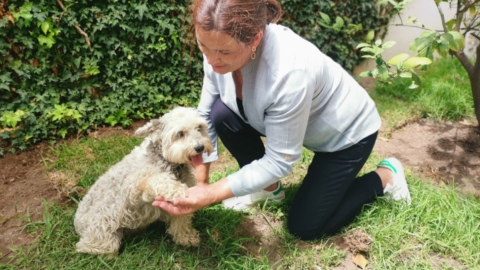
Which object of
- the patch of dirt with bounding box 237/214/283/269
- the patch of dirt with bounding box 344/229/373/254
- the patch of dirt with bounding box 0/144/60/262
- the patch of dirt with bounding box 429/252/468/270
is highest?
the patch of dirt with bounding box 344/229/373/254

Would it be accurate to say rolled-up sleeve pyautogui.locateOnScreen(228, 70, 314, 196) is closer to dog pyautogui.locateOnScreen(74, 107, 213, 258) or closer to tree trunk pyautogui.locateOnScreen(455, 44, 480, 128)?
dog pyautogui.locateOnScreen(74, 107, 213, 258)

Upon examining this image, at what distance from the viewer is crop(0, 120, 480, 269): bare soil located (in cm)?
265

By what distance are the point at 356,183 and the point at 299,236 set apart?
0.71 metres

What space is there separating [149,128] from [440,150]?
3.62 m

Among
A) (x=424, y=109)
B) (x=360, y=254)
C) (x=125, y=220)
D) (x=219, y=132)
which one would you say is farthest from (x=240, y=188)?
(x=424, y=109)

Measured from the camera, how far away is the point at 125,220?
2.37 metres

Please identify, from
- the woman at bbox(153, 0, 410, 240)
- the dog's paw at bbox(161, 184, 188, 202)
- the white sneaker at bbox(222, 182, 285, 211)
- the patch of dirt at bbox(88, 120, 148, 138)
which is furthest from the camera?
the patch of dirt at bbox(88, 120, 148, 138)

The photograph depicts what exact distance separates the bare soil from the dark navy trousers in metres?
0.19

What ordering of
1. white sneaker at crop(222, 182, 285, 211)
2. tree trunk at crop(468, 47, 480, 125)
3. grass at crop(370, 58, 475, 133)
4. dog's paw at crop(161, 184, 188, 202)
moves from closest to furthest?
1. dog's paw at crop(161, 184, 188, 202)
2. white sneaker at crop(222, 182, 285, 211)
3. tree trunk at crop(468, 47, 480, 125)
4. grass at crop(370, 58, 475, 133)

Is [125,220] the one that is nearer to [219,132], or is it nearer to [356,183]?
[219,132]

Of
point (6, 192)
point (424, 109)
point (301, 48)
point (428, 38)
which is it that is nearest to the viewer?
point (301, 48)

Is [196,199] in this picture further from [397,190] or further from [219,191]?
[397,190]

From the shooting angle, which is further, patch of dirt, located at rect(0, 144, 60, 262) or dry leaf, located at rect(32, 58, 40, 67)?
dry leaf, located at rect(32, 58, 40, 67)

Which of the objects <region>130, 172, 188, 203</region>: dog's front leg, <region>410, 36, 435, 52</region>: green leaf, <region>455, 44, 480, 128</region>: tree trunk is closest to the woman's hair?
<region>130, 172, 188, 203</region>: dog's front leg
